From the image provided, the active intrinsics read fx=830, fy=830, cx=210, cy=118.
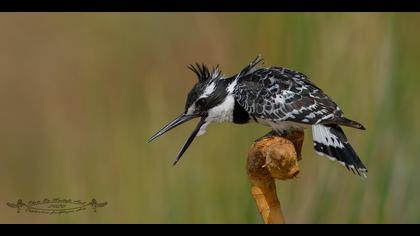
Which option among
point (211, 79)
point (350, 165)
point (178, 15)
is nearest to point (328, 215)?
point (350, 165)

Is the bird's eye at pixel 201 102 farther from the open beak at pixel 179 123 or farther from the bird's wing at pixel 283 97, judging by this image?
the bird's wing at pixel 283 97

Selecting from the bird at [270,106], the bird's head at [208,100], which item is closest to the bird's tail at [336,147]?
the bird at [270,106]

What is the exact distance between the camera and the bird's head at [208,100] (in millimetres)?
4246

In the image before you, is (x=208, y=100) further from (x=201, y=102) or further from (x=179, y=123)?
(x=179, y=123)

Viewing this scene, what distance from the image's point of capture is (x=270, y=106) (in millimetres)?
4121

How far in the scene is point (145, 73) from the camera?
16.3ft

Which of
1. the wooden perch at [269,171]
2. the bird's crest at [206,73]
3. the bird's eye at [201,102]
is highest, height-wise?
the bird's crest at [206,73]

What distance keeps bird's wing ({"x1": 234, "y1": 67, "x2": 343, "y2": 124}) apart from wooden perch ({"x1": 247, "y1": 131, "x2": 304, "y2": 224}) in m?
1.08

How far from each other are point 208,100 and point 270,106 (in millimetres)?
349

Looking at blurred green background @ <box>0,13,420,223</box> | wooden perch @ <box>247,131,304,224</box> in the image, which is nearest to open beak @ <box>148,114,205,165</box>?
blurred green background @ <box>0,13,420,223</box>

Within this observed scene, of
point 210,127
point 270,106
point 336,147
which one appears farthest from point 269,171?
point 210,127

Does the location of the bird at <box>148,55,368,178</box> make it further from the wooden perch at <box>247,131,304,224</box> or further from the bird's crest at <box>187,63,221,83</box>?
the wooden perch at <box>247,131,304,224</box>

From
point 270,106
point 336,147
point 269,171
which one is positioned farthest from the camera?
point 270,106

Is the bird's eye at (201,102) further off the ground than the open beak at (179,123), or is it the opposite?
the bird's eye at (201,102)
